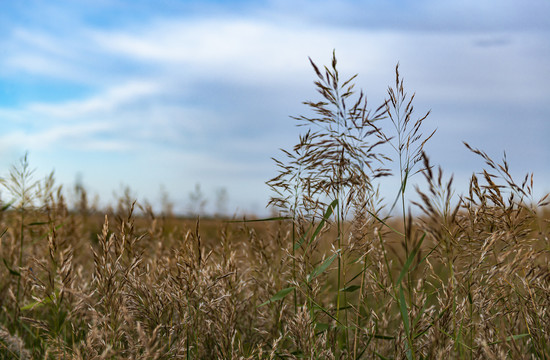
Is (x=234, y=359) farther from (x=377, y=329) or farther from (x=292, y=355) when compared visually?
(x=377, y=329)

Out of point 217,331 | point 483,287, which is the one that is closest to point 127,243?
point 217,331

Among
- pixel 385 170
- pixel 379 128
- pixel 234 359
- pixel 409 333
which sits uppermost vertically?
pixel 379 128

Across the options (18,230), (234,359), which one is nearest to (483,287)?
(234,359)

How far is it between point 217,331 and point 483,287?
139cm

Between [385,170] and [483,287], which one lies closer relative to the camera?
[483,287]

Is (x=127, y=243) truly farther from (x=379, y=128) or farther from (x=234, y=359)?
(x=379, y=128)

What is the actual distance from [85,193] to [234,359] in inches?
223

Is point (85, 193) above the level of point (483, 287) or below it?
above

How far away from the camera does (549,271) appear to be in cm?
228

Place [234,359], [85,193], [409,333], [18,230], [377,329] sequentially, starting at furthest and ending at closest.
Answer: [85,193]
[18,230]
[377,329]
[234,359]
[409,333]

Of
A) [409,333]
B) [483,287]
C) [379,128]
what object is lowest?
[409,333]

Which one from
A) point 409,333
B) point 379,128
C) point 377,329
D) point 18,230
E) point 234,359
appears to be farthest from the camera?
point 18,230

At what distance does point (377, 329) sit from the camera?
2678 millimetres

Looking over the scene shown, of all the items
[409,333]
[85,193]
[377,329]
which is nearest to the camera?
[409,333]
